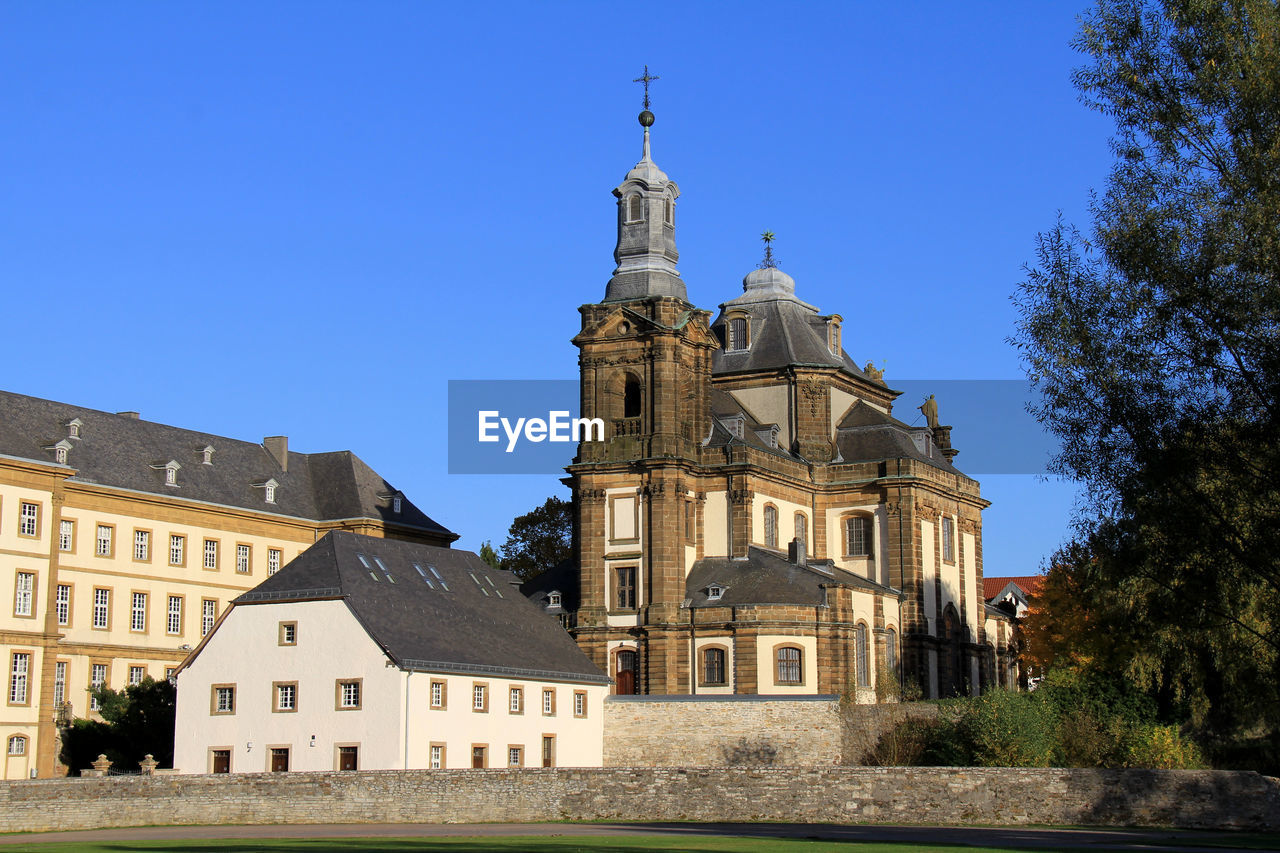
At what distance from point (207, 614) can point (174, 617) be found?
176 centimetres

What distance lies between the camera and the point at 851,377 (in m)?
75.8

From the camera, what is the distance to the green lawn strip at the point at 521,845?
2872 centimetres

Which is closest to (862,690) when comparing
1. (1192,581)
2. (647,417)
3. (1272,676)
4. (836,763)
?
(836,763)

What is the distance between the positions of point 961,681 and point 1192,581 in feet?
151

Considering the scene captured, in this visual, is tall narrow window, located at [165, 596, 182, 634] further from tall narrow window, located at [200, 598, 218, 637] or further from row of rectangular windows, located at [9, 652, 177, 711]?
row of rectangular windows, located at [9, 652, 177, 711]

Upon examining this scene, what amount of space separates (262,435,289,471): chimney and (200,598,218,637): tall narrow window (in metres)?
8.99

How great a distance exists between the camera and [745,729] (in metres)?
57.5

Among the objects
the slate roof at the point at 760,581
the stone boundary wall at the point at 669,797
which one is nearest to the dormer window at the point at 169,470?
the slate roof at the point at 760,581

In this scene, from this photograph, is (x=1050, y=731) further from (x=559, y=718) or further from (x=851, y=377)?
(x=851, y=377)

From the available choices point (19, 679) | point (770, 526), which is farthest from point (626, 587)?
point (19, 679)

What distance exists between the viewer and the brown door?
212 feet

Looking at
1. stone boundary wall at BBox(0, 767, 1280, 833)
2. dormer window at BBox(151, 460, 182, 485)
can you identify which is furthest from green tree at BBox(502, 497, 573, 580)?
stone boundary wall at BBox(0, 767, 1280, 833)

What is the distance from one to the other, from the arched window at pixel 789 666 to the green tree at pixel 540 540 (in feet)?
83.8

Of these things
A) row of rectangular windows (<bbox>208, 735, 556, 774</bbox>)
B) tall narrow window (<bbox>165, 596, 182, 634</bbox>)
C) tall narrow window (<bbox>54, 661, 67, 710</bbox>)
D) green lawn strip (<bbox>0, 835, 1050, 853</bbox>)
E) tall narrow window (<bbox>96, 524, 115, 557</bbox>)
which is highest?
tall narrow window (<bbox>96, 524, 115, 557</bbox>)
